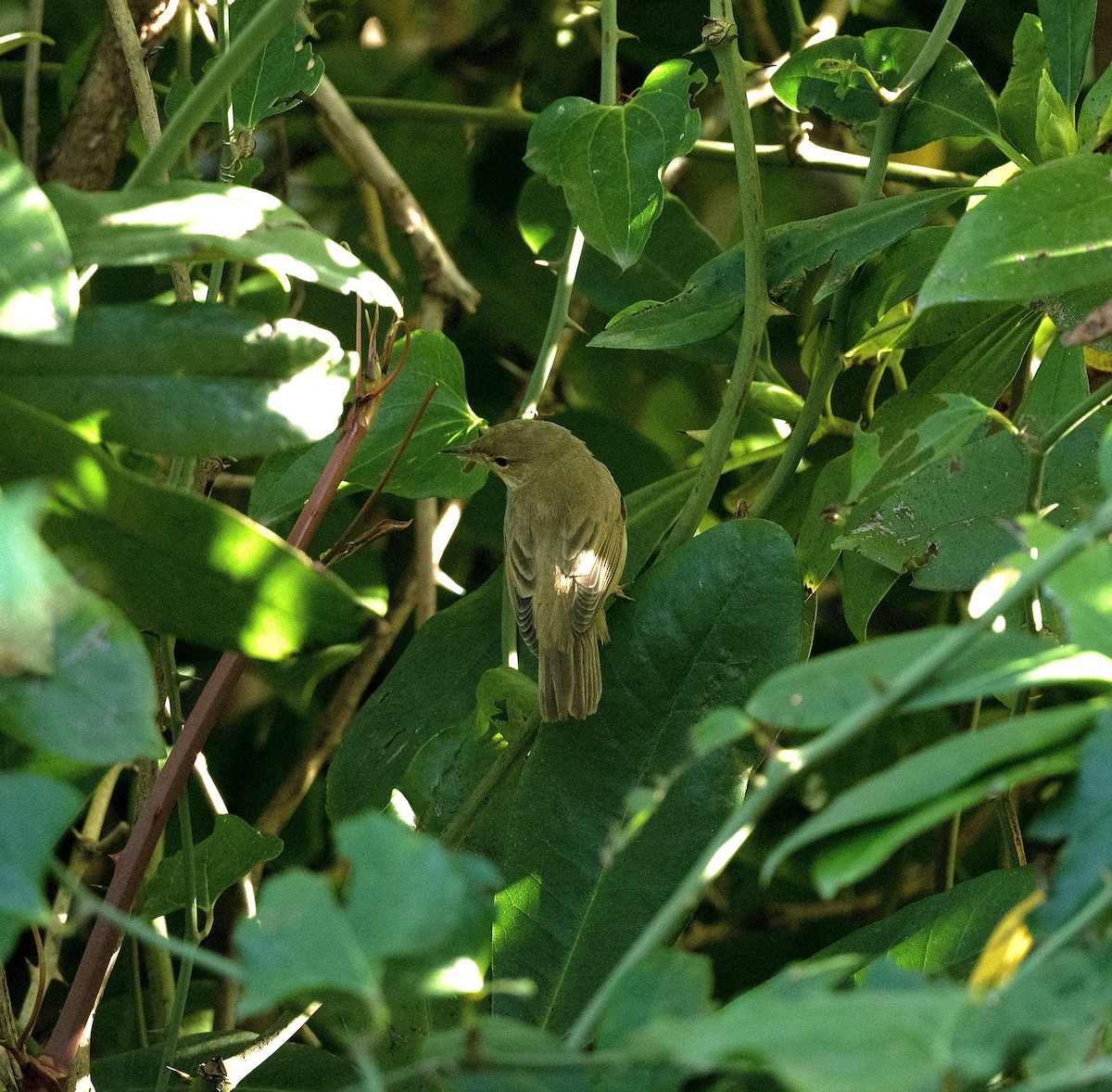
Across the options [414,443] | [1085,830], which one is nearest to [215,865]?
[414,443]

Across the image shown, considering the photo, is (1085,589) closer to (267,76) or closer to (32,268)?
(32,268)

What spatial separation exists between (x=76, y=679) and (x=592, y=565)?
61.4 inches

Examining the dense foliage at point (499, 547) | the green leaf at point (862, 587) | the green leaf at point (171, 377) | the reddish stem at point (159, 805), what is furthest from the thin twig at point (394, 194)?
the green leaf at point (171, 377)

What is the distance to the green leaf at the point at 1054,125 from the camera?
1.60 m

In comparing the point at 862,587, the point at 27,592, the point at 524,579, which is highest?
A: the point at 27,592

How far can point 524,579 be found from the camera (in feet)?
7.73

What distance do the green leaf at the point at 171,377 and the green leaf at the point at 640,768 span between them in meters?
0.50

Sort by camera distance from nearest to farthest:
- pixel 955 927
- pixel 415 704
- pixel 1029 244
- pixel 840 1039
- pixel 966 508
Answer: pixel 840 1039
pixel 1029 244
pixel 955 927
pixel 966 508
pixel 415 704

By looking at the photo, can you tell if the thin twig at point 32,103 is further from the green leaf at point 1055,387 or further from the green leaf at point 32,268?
the green leaf at point 1055,387

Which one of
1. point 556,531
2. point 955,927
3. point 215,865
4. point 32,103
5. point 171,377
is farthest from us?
point 556,531

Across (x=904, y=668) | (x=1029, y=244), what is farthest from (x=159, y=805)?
(x=1029, y=244)

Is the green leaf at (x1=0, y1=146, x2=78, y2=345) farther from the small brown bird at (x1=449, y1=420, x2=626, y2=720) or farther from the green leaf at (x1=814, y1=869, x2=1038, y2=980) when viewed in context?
the small brown bird at (x1=449, y1=420, x2=626, y2=720)

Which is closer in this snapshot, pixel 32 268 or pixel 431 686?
pixel 32 268

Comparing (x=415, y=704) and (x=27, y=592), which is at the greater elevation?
(x=27, y=592)
